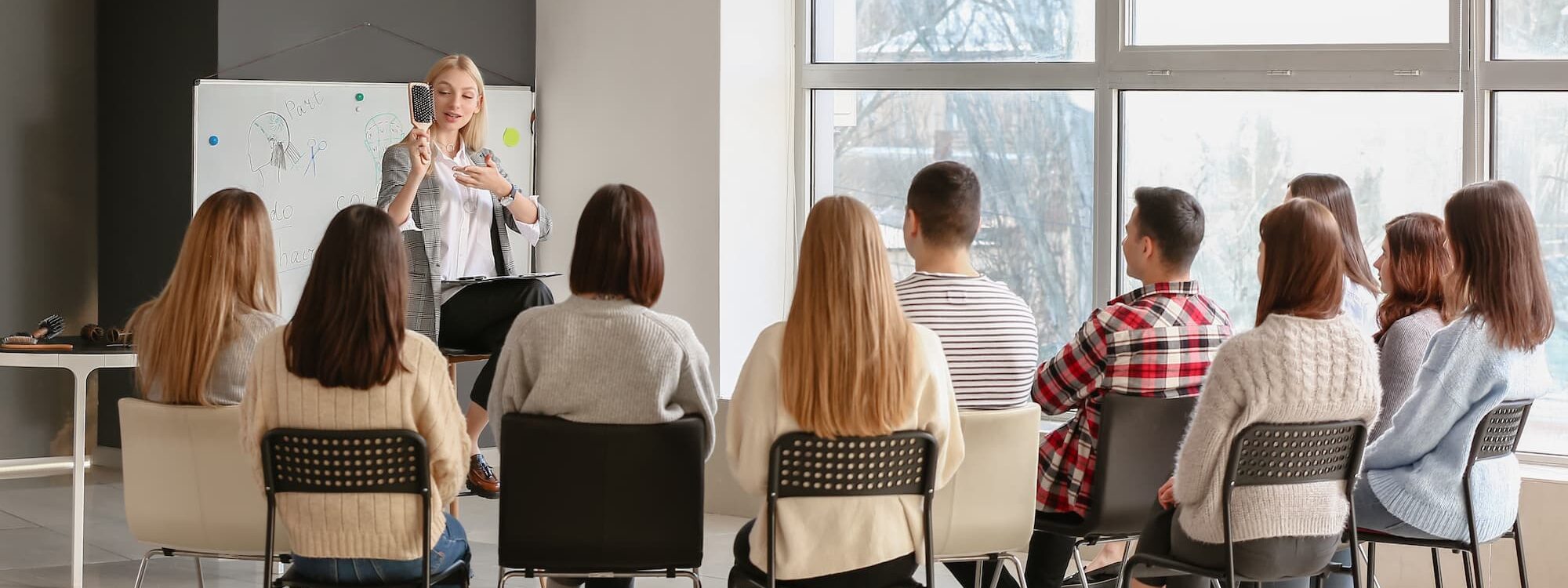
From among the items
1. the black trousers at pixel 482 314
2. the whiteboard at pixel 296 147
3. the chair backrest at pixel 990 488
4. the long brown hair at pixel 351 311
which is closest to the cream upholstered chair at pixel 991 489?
the chair backrest at pixel 990 488

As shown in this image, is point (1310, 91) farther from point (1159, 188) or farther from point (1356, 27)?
point (1159, 188)

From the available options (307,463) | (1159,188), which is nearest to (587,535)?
(307,463)

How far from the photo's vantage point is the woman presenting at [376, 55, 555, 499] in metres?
4.13

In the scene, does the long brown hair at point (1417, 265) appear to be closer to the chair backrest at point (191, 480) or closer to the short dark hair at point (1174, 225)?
the short dark hair at point (1174, 225)

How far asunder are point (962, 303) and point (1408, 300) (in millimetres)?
1183

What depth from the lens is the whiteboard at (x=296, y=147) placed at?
527cm

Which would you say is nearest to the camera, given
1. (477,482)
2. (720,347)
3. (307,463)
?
(307,463)

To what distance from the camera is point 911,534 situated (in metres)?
2.69

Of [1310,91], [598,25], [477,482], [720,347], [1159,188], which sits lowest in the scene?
[477,482]

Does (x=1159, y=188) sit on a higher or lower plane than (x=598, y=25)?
lower

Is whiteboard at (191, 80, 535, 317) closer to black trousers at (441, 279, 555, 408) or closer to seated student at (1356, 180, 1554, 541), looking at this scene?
black trousers at (441, 279, 555, 408)

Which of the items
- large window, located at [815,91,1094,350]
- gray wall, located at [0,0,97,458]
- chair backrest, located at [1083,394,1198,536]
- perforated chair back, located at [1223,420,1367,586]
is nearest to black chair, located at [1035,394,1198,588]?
chair backrest, located at [1083,394,1198,536]

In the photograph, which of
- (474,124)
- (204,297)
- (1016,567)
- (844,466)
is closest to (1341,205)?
(1016,567)

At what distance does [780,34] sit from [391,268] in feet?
10.8
